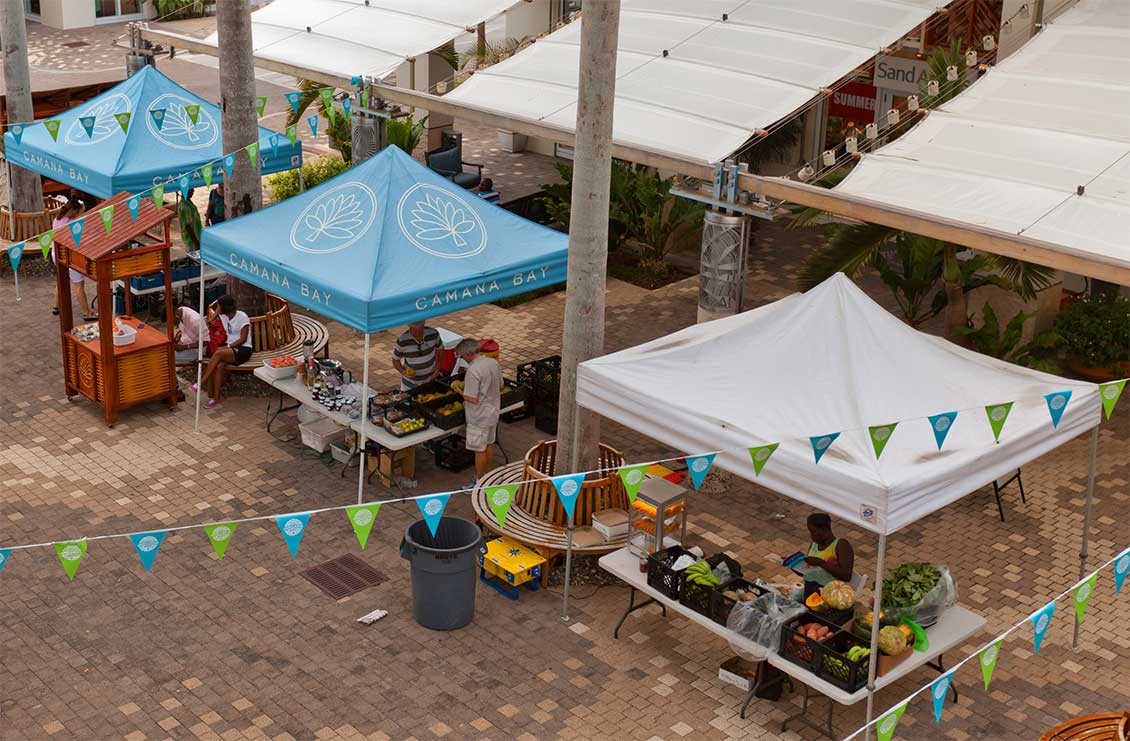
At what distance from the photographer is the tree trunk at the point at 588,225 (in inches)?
414

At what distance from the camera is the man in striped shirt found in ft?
43.0

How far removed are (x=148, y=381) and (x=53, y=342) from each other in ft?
8.08

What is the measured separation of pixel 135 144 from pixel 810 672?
413 inches

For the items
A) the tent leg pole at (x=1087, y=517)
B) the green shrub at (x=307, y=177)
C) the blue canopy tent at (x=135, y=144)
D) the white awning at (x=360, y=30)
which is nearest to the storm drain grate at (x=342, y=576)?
the tent leg pole at (x=1087, y=517)

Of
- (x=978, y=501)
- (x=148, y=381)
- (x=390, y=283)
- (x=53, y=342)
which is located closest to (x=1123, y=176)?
(x=978, y=501)

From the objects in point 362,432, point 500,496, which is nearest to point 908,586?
point 500,496

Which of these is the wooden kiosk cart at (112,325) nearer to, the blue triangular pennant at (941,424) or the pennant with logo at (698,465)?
the pennant with logo at (698,465)

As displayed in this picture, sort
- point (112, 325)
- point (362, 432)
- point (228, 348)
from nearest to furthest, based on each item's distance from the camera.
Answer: point (362, 432) → point (112, 325) → point (228, 348)

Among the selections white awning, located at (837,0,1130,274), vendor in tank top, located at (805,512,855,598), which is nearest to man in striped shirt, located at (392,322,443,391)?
white awning, located at (837,0,1130,274)

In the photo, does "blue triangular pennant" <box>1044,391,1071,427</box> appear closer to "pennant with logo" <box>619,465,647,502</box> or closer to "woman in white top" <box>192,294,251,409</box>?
"pennant with logo" <box>619,465,647,502</box>

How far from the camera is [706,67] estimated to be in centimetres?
1457

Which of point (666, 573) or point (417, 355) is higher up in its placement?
point (417, 355)

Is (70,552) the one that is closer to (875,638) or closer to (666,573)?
(666,573)

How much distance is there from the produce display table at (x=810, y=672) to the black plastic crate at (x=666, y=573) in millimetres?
51
